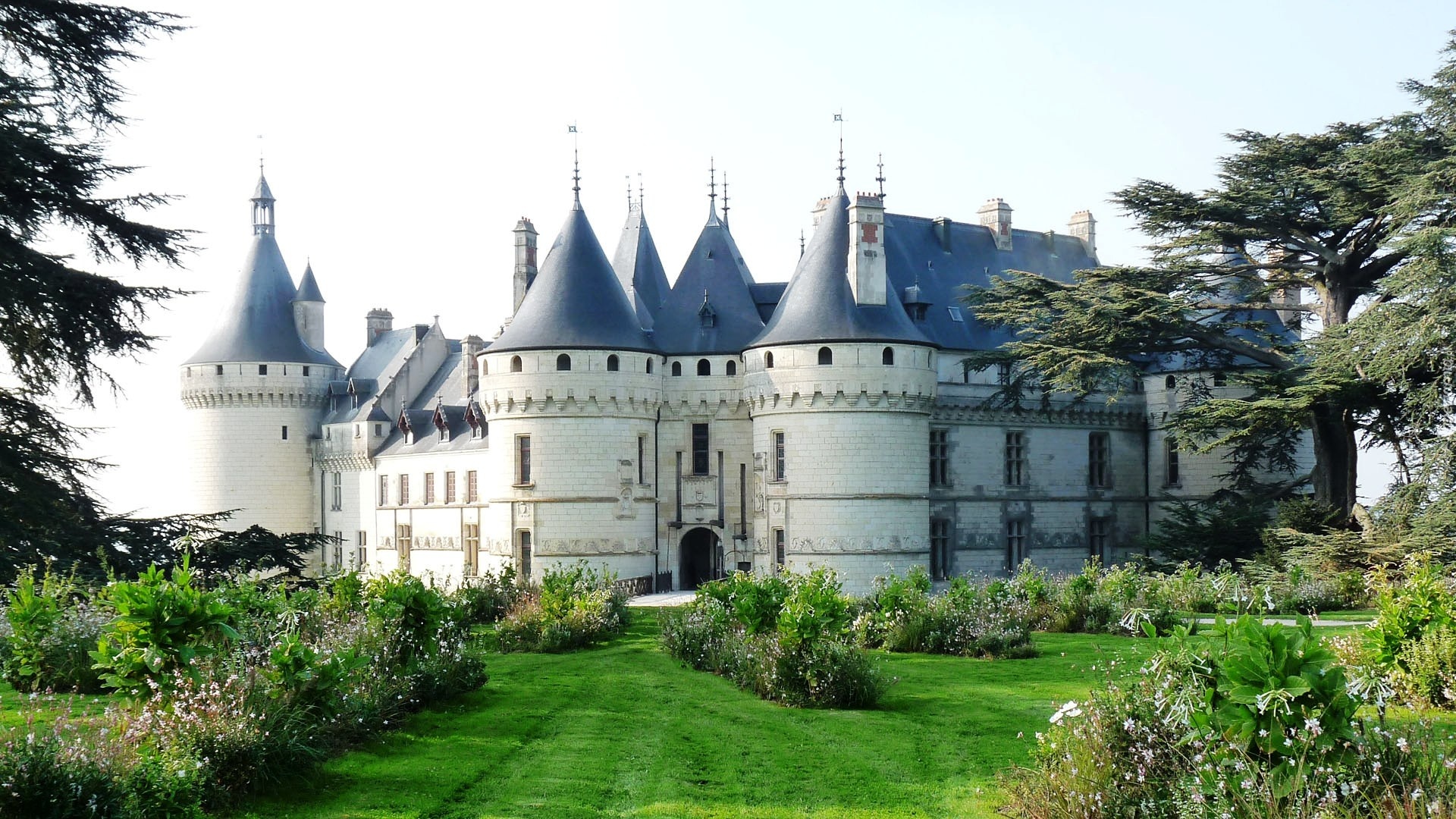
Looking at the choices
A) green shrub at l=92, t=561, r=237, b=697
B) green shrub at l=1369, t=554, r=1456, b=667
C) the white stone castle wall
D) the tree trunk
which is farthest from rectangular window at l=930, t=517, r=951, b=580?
green shrub at l=92, t=561, r=237, b=697

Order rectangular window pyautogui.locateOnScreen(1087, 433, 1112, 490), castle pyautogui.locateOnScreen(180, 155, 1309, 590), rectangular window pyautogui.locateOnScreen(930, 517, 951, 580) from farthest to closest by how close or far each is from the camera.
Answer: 1. rectangular window pyautogui.locateOnScreen(1087, 433, 1112, 490)
2. rectangular window pyautogui.locateOnScreen(930, 517, 951, 580)
3. castle pyautogui.locateOnScreen(180, 155, 1309, 590)

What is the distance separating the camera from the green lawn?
378 inches

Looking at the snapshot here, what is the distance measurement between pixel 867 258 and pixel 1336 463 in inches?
436

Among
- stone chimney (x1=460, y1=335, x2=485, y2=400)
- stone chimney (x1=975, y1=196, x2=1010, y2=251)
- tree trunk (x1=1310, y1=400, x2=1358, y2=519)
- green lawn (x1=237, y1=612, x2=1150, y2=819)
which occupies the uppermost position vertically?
stone chimney (x1=975, y1=196, x2=1010, y2=251)

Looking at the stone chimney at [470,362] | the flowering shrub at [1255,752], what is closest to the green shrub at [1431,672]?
the flowering shrub at [1255,752]

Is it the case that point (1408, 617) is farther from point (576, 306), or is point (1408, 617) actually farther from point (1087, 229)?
point (1087, 229)

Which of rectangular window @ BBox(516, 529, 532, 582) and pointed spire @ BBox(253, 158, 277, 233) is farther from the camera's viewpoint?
pointed spire @ BBox(253, 158, 277, 233)

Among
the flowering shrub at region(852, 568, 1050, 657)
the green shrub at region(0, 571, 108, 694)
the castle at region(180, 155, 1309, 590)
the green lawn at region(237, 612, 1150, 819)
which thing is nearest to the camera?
the green lawn at region(237, 612, 1150, 819)

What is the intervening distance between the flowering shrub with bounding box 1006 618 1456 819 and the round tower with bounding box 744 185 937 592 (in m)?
20.4

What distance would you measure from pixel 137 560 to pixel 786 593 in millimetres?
8472

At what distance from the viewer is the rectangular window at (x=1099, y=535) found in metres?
36.6

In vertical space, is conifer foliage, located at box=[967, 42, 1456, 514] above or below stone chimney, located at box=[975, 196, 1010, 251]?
below

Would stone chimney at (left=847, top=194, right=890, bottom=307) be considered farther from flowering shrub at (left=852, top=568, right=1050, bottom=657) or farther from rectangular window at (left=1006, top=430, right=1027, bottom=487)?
flowering shrub at (left=852, top=568, right=1050, bottom=657)

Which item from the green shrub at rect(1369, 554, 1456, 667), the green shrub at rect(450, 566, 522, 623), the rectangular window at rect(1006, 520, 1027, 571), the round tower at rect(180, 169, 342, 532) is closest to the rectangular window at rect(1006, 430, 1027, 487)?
the rectangular window at rect(1006, 520, 1027, 571)
